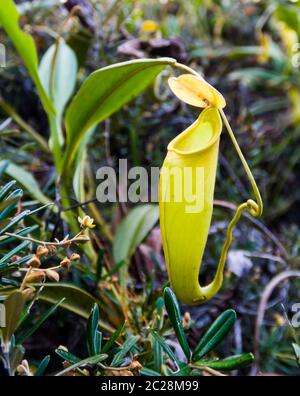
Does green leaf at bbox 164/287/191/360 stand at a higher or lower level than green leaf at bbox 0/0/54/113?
lower

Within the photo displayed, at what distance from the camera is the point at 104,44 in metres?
1.04

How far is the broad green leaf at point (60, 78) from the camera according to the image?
90 centimetres

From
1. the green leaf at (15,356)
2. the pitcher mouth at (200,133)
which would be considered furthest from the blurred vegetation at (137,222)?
the pitcher mouth at (200,133)

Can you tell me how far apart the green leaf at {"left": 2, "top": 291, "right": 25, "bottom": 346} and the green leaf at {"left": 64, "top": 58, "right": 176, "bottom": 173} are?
32 cm

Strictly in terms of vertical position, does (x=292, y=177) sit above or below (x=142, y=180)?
below

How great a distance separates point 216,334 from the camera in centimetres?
55

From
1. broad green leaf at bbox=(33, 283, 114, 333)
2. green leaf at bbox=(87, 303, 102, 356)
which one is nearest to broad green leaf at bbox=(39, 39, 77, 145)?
A: broad green leaf at bbox=(33, 283, 114, 333)

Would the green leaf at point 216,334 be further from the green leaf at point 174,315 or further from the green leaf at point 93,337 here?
the green leaf at point 93,337

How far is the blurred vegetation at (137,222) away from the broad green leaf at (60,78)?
0.07 meters

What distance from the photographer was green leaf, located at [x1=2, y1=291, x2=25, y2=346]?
462mm

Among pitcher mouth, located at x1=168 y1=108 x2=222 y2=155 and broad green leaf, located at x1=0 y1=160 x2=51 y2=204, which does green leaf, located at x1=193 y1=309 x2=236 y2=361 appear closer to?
pitcher mouth, located at x1=168 y1=108 x2=222 y2=155

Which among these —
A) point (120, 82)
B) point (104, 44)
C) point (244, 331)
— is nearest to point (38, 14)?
point (104, 44)
